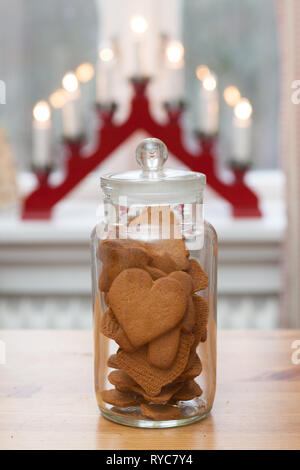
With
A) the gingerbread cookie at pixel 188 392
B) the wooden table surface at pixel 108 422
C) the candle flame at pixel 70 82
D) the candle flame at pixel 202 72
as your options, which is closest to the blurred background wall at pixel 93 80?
the candle flame at pixel 202 72

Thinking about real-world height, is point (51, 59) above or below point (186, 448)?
above

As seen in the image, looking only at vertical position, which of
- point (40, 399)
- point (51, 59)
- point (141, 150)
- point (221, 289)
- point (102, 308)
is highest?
point (51, 59)

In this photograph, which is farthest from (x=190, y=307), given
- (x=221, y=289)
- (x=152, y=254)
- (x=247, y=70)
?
(x=247, y=70)

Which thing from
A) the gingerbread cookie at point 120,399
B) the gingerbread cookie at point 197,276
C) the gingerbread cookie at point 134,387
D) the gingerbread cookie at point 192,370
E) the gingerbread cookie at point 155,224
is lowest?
the gingerbread cookie at point 120,399

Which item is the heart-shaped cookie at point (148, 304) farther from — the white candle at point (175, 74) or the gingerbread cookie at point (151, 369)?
the white candle at point (175, 74)

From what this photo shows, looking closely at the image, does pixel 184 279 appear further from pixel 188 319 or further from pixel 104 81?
pixel 104 81

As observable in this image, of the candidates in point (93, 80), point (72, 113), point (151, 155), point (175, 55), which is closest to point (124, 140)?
point (72, 113)

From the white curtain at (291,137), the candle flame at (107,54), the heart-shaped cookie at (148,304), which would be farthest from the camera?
the candle flame at (107,54)

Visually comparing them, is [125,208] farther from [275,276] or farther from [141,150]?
[275,276]
